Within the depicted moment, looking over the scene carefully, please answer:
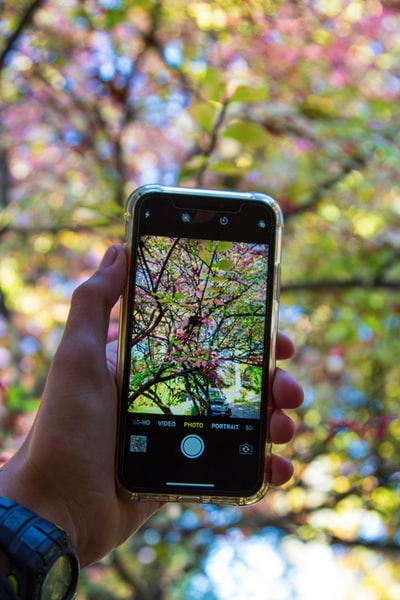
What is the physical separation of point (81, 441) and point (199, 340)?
0.65 feet

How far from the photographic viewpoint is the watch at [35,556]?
667 millimetres

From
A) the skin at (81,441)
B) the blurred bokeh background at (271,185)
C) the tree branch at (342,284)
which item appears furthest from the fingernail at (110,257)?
the tree branch at (342,284)

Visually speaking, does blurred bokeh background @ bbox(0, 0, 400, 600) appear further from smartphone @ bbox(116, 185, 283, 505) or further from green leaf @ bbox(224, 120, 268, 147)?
smartphone @ bbox(116, 185, 283, 505)

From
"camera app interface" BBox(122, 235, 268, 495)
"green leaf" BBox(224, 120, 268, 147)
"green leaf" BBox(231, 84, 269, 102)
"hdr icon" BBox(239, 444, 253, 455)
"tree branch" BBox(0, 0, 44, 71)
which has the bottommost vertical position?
"hdr icon" BBox(239, 444, 253, 455)


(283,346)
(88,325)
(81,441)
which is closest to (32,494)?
(81,441)

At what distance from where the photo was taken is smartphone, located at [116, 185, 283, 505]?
0.90 m

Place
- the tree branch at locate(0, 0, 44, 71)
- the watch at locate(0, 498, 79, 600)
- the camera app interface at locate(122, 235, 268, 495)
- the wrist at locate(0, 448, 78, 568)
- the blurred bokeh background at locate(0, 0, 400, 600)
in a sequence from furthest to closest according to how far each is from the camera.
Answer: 1. the blurred bokeh background at locate(0, 0, 400, 600)
2. the tree branch at locate(0, 0, 44, 71)
3. the camera app interface at locate(122, 235, 268, 495)
4. the wrist at locate(0, 448, 78, 568)
5. the watch at locate(0, 498, 79, 600)

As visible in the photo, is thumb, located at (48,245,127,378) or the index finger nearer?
thumb, located at (48,245,127,378)

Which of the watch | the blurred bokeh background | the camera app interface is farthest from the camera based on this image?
the blurred bokeh background

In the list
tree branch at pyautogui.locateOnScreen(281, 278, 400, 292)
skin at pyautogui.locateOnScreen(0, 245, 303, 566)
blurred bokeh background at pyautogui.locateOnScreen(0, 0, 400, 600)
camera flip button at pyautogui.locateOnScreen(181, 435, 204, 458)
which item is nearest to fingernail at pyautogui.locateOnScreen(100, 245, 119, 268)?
skin at pyautogui.locateOnScreen(0, 245, 303, 566)

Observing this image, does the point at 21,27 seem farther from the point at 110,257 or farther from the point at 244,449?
the point at 244,449

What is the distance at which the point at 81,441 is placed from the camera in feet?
2.74

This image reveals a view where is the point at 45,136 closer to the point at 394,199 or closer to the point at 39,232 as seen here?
the point at 39,232

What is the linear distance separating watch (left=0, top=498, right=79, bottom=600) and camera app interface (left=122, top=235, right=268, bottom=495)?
0.19 meters
